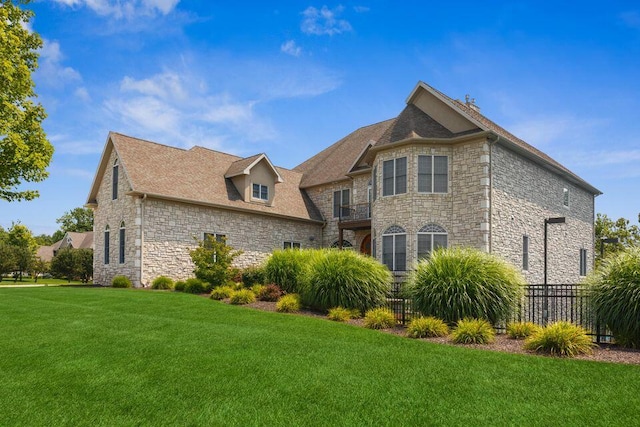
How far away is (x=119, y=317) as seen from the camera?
1158 cm

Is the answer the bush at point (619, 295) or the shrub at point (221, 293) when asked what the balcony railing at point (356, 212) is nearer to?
the shrub at point (221, 293)

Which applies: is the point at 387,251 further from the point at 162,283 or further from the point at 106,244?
the point at 106,244

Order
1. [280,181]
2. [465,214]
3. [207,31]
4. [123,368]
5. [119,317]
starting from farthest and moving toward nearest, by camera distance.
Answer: [280,181] < [465,214] < [207,31] < [119,317] < [123,368]

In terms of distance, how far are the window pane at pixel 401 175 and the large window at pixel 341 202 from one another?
6.75 metres

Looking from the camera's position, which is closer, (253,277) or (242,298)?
(242,298)

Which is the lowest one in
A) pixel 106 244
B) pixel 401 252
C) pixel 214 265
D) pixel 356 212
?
pixel 214 265

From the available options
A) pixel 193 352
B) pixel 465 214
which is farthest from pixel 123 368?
pixel 465 214

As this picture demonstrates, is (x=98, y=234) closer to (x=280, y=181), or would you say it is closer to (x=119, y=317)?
(x=280, y=181)

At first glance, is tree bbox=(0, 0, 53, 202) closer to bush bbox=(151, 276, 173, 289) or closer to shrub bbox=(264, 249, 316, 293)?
bush bbox=(151, 276, 173, 289)

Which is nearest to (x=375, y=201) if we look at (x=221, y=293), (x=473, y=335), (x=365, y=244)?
(x=365, y=244)

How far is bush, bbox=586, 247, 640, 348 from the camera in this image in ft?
29.2

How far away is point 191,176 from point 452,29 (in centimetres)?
1586

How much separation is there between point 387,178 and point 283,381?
569 inches

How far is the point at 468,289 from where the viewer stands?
10.9m
